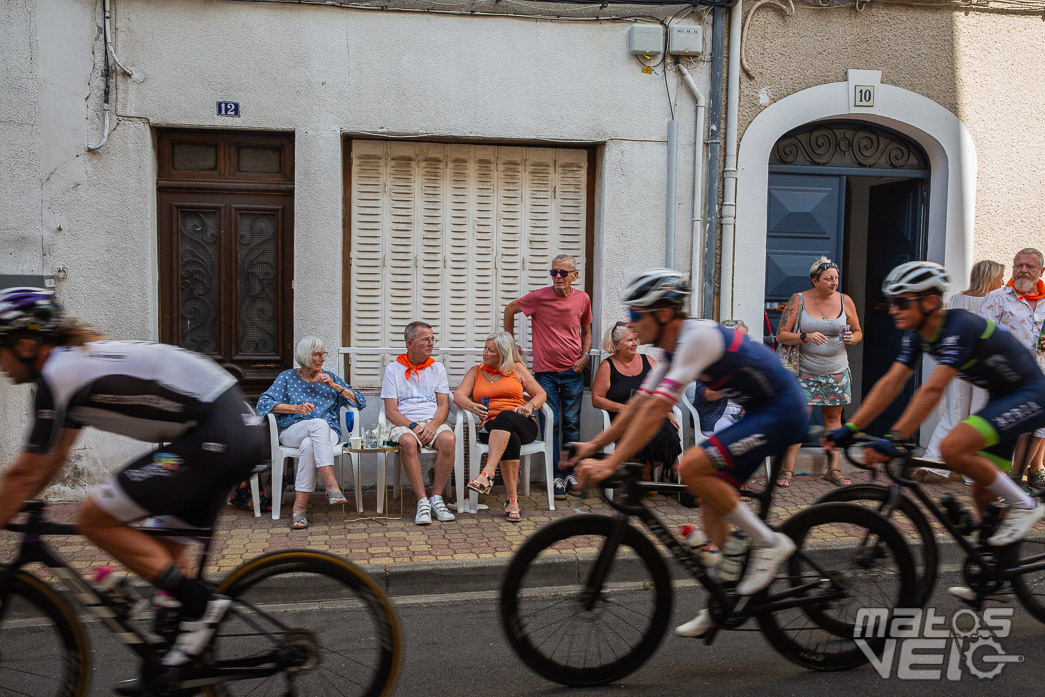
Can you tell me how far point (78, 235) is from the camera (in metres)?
7.31

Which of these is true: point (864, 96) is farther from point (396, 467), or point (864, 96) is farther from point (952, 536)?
point (396, 467)

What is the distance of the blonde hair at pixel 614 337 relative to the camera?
7.65 m

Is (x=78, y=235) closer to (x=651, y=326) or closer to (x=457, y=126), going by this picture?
(x=457, y=126)

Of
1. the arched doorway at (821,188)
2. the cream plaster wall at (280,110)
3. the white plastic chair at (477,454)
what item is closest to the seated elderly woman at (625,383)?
the white plastic chair at (477,454)

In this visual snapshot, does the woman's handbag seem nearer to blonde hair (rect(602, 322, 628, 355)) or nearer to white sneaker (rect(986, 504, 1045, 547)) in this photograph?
blonde hair (rect(602, 322, 628, 355))

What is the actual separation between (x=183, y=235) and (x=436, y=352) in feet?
7.79

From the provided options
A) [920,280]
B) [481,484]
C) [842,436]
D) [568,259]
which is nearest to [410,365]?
[481,484]

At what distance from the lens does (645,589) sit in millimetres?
3842

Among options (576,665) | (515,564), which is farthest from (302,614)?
(576,665)

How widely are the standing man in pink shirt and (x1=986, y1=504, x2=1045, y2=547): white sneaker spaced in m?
3.85

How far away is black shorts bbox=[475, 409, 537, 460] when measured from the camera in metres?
7.00

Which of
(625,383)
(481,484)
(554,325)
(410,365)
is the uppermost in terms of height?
(554,325)

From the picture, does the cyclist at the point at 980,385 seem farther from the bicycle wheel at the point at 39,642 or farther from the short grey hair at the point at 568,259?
the short grey hair at the point at 568,259

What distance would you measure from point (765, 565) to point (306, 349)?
436cm
